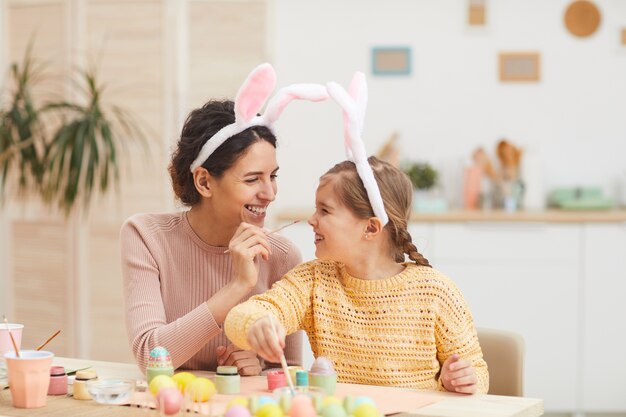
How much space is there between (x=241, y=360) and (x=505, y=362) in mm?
645

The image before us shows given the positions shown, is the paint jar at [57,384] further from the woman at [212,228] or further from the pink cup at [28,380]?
the woman at [212,228]

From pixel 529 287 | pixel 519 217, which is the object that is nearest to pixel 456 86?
pixel 519 217

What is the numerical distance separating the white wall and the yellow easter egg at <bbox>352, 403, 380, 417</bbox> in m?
3.41

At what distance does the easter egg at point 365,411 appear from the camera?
155cm

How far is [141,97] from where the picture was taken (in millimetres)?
4973

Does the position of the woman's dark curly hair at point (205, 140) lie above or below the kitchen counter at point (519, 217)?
above

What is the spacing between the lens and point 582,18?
16.0 feet

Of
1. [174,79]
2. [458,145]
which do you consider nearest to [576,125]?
[458,145]

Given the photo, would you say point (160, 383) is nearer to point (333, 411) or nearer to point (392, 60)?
point (333, 411)

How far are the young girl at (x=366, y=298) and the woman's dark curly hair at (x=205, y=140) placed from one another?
0.78ft

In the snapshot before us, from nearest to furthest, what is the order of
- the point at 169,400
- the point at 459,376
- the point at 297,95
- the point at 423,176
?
the point at 169,400
the point at 459,376
the point at 297,95
the point at 423,176

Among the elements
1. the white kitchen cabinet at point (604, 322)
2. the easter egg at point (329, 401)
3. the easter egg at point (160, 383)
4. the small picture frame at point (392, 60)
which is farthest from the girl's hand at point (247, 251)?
the small picture frame at point (392, 60)

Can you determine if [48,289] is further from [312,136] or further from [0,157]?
[312,136]

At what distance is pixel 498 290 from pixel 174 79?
192 cm
